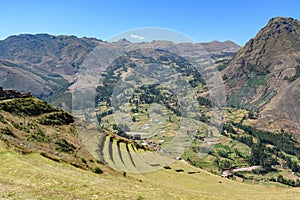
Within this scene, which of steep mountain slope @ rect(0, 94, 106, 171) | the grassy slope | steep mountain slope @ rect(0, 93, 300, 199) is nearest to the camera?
the grassy slope

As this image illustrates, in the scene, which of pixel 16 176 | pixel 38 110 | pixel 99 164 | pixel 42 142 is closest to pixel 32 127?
pixel 42 142

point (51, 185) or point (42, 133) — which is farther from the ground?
point (51, 185)

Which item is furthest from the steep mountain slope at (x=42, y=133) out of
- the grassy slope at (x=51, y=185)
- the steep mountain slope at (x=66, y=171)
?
the grassy slope at (x=51, y=185)

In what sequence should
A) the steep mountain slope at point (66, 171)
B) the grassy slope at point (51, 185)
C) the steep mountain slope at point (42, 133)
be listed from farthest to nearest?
the steep mountain slope at point (42, 133)
the steep mountain slope at point (66, 171)
the grassy slope at point (51, 185)

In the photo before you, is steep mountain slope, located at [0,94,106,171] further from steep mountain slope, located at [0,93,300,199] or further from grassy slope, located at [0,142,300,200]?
grassy slope, located at [0,142,300,200]

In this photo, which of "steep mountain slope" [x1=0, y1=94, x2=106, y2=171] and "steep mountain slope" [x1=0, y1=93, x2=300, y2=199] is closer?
"steep mountain slope" [x1=0, y1=93, x2=300, y2=199]

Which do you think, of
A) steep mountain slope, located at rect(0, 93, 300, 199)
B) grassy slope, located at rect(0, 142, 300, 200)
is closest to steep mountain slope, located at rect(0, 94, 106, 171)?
steep mountain slope, located at rect(0, 93, 300, 199)

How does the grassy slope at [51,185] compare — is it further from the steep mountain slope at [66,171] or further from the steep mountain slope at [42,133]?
the steep mountain slope at [42,133]

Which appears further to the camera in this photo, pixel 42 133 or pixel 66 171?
pixel 42 133

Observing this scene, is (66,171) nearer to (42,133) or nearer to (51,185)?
(51,185)

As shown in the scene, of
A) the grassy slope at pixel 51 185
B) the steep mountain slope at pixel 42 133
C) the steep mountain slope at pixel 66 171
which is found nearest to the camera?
the grassy slope at pixel 51 185

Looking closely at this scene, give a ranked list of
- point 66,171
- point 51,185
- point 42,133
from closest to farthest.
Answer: point 51,185
point 66,171
point 42,133

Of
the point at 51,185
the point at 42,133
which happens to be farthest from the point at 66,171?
the point at 42,133

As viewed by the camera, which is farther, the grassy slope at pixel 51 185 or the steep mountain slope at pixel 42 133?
the steep mountain slope at pixel 42 133
